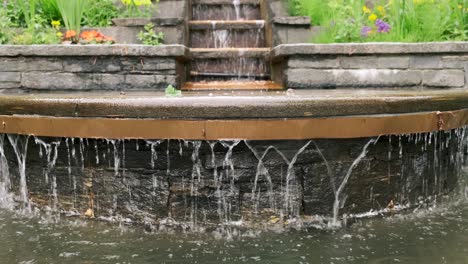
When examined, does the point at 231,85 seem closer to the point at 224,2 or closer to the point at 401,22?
the point at 224,2

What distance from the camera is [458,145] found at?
361cm

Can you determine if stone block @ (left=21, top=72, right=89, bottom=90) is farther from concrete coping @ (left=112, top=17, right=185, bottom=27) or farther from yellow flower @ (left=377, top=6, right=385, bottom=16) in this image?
yellow flower @ (left=377, top=6, right=385, bottom=16)

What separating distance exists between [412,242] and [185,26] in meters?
3.52

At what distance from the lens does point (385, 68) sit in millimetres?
4512

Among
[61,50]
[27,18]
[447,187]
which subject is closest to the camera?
[447,187]

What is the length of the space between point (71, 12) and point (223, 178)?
113 inches

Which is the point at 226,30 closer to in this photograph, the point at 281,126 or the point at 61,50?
the point at 61,50

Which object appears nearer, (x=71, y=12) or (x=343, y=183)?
(x=343, y=183)

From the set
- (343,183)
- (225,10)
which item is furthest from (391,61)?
(225,10)

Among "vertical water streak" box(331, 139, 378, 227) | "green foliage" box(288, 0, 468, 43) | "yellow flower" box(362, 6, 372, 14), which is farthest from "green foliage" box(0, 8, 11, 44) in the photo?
"yellow flower" box(362, 6, 372, 14)

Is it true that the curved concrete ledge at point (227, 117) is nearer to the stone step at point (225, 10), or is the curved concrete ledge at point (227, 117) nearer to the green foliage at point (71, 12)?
the green foliage at point (71, 12)

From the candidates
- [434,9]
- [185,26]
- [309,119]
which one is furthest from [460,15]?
[309,119]

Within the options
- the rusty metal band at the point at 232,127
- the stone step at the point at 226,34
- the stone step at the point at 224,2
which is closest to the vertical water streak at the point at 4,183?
the rusty metal band at the point at 232,127

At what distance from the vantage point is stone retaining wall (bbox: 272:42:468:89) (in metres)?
4.47
